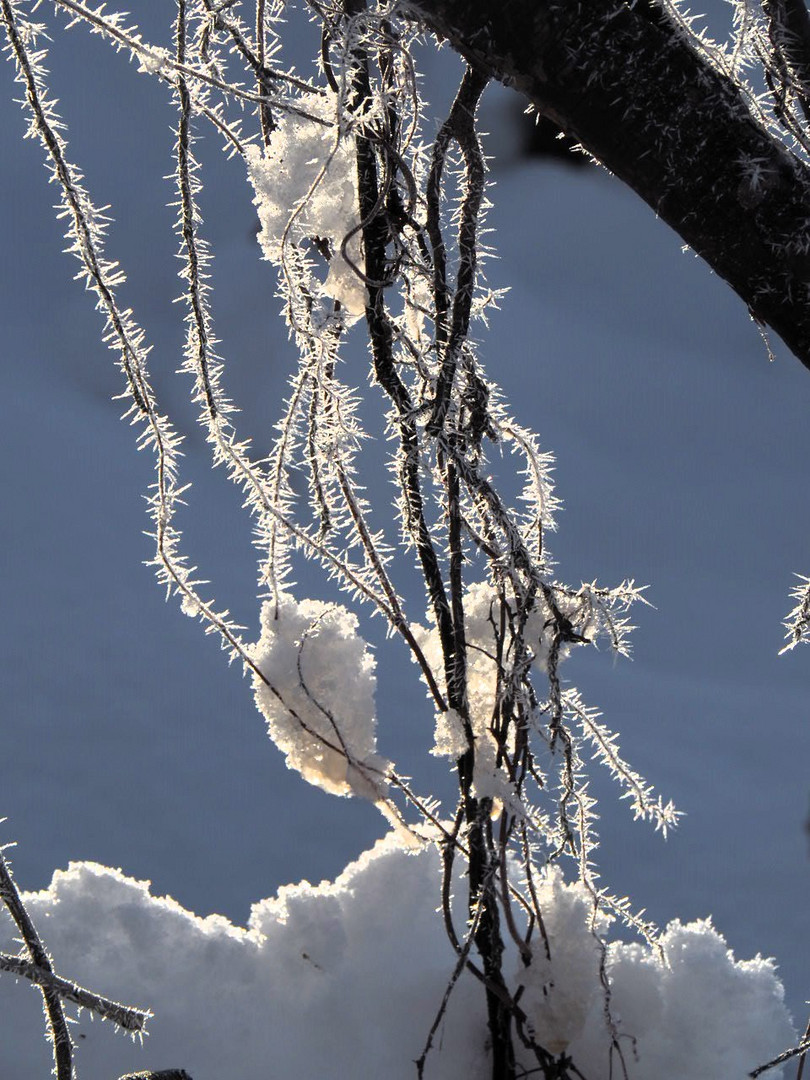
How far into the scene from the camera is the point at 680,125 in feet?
1.32

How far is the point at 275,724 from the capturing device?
613 millimetres

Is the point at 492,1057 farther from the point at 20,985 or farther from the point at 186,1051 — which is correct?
the point at 20,985

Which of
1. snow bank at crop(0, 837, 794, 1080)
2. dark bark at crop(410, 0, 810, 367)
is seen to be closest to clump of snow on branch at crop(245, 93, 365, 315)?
dark bark at crop(410, 0, 810, 367)

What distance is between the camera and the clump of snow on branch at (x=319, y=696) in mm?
606

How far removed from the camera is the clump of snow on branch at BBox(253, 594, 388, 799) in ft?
1.99

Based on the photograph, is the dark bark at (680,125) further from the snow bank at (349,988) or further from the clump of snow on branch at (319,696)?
the snow bank at (349,988)

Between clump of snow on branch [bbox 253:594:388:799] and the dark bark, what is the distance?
0.34 metres

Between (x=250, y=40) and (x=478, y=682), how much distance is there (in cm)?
49

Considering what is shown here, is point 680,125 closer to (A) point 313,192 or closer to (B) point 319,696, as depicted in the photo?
(A) point 313,192

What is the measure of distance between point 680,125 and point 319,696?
0.39 m

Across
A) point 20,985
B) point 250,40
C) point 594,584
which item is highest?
point 250,40

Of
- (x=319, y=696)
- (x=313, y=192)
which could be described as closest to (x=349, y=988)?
(x=319, y=696)

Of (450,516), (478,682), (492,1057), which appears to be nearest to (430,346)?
(450,516)

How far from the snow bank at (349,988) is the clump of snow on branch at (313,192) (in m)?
0.42
